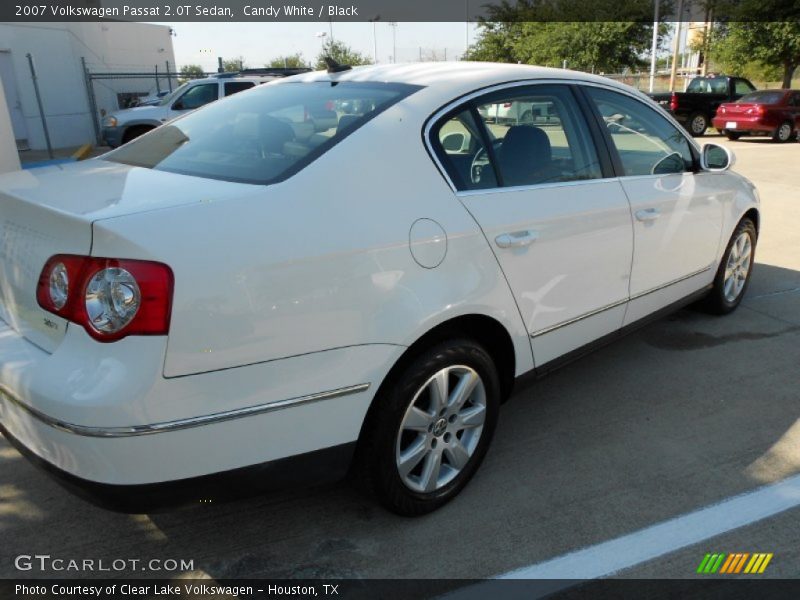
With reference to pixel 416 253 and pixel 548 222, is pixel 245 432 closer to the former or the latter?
pixel 416 253

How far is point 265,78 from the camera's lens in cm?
1359

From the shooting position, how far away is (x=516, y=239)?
2744mm

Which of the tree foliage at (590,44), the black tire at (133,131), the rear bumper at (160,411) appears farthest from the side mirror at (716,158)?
the tree foliage at (590,44)

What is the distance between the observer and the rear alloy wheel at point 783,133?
60.6 feet

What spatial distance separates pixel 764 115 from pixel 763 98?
740 millimetres

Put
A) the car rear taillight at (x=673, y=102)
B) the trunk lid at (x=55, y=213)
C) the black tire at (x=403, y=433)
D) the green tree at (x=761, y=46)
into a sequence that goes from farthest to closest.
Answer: the green tree at (x=761, y=46)
the car rear taillight at (x=673, y=102)
the black tire at (x=403, y=433)
the trunk lid at (x=55, y=213)

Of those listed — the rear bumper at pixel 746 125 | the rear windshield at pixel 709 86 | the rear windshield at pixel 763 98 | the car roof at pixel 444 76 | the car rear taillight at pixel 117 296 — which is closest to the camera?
the car rear taillight at pixel 117 296

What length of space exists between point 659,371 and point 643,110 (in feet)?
5.19

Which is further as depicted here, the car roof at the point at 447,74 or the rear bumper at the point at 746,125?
the rear bumper at the point at 746,125

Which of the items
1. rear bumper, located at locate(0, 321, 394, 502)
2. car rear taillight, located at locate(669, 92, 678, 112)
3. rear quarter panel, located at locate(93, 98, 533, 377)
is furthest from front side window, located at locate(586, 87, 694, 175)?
car rear taillight, located at locate(669, 92, 678, 112)

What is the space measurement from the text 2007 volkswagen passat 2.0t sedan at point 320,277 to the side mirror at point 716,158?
1017 millimetres

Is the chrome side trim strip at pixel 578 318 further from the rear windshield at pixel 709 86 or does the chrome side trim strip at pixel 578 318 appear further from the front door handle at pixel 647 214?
the rear windshield at pixel 709 86

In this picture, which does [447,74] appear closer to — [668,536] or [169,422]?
[169,422]

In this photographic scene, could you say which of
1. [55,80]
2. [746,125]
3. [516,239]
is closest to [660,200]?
[516,239]
